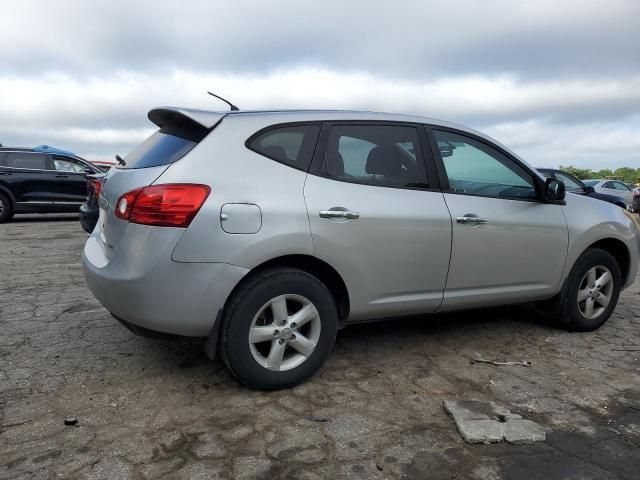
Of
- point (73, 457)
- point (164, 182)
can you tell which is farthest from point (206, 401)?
point (164, 182)

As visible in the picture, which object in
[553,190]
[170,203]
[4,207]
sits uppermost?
[553,190]

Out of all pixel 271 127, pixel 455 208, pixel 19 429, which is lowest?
pixel 19 429

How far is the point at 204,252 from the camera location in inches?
109

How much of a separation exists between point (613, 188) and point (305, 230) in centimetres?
2041

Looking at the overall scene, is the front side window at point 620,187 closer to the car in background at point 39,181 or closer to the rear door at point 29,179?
the car in background at point 39,181

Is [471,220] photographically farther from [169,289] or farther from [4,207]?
[4,207]

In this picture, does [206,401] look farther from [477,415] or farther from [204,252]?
[477,415]

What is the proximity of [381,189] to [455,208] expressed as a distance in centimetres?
58

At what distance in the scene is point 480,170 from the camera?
3.89 m

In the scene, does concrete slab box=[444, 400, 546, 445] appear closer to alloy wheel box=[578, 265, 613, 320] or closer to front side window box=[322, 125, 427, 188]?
front side window box=[322, 125, 427, 188]

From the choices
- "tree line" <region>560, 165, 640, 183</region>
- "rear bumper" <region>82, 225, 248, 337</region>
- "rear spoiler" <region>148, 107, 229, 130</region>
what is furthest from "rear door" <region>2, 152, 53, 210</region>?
"tree line" <region>560, 165, 640, 183</region>

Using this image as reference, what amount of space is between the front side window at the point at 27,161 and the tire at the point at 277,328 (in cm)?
1105

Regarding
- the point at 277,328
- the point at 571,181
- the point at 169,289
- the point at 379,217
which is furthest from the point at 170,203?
the point at 571,181

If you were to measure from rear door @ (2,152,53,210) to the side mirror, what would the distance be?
11.2 m
